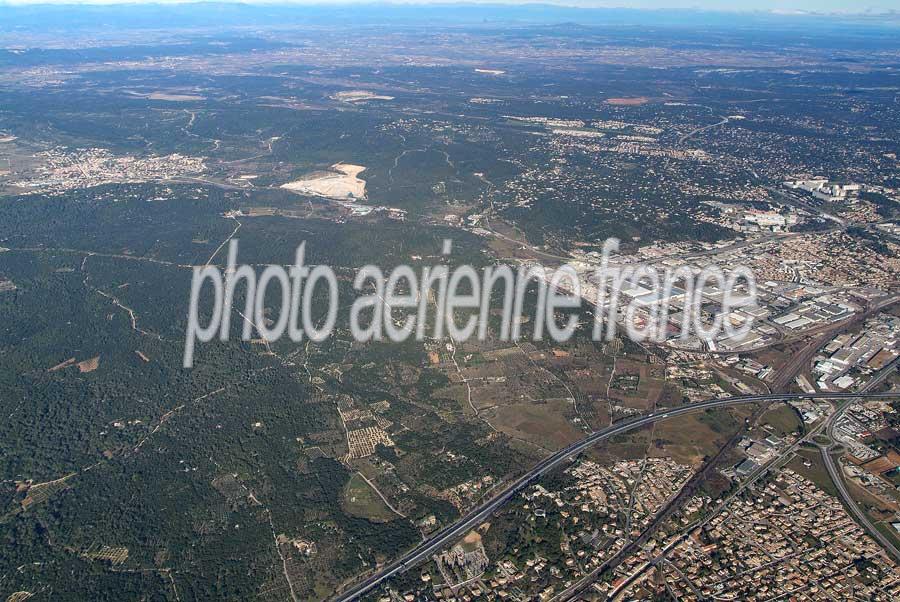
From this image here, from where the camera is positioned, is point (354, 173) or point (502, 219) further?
point (354, 173)

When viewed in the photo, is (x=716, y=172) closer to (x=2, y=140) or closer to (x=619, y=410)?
(x=619, y=410)

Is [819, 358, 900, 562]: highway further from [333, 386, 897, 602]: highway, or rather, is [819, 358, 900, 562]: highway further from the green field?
the green field

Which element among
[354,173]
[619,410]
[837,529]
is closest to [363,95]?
[354,173]

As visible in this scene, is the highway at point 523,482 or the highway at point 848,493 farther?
the highway at point 848,493

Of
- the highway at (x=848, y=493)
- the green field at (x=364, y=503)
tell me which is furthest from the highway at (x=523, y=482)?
the green field at (x=364, y=503)

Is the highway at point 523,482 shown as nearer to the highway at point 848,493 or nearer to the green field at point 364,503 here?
the highway at point 848,493

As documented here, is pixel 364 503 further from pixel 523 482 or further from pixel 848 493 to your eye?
pixel 848 493

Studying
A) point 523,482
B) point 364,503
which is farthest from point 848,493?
point 364,503

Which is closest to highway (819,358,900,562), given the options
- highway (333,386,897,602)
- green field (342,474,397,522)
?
highway (333,386,897,602)
